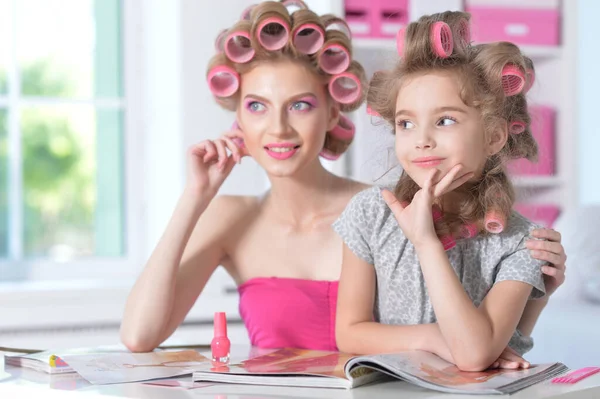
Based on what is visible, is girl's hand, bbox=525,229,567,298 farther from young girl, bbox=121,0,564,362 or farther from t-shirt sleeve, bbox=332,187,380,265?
young girl, bbox=121,0,564,362

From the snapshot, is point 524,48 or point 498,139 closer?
point 498,139

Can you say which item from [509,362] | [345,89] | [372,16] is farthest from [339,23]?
[372,16]

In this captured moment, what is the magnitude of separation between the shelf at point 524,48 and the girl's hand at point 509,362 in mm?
1938

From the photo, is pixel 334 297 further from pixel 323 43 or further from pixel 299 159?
pixel 323 43

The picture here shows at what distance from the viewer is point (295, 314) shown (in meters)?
1.63

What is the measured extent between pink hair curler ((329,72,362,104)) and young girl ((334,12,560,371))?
0.23 meters

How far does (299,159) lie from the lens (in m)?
1.60

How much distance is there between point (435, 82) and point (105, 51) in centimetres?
239

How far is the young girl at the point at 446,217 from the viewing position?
1215mm

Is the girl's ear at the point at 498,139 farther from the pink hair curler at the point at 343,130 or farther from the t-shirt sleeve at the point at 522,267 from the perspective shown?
the pink hair curler at the point at 343,130

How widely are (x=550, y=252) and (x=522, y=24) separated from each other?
7.07 feet

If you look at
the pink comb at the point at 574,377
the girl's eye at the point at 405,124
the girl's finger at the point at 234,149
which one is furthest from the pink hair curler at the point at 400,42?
the pink comb at the point at 574,377

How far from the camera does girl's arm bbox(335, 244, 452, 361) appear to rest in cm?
131

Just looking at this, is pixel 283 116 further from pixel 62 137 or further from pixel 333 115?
pixel 62 137
